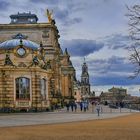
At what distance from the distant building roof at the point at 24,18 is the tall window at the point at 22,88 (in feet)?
162

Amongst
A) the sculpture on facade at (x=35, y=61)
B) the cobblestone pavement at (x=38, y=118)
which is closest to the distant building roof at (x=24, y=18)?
the sculpture on facade at (x=35, y=61)

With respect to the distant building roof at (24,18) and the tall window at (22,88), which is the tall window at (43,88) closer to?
the tall window at (22,88)

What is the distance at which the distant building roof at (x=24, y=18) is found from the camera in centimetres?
12069

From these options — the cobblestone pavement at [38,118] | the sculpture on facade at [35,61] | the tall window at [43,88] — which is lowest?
the cobblestone pavement at [38,118]

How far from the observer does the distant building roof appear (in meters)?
121

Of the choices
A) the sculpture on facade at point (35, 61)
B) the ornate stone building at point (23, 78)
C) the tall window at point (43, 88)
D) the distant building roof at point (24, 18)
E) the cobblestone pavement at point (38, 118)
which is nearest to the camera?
the cobblestone pavement at point (38, 118)

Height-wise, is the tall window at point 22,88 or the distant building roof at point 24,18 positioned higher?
the distant building roof at point 24,18

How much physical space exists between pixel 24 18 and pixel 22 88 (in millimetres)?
53234

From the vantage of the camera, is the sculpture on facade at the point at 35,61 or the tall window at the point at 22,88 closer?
the tall window at the point at 22,88

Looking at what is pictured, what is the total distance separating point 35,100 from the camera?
7162 cm

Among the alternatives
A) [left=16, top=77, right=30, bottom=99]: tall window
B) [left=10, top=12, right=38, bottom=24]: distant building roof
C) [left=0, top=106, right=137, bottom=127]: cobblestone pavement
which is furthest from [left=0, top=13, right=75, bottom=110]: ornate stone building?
[left=10, top=12, right=38, bottom=24]: distant building roof

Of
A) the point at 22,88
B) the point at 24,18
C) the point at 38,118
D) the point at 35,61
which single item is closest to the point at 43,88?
the point at 35,61

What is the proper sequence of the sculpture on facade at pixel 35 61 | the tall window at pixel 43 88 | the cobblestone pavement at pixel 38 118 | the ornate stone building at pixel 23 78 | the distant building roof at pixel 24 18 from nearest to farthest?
the cobblestone pavement at pixel 38 118 < the ornate stone building at pixel 23 78 < the sculpture on facade at pixel 35 61 < the tall window at pixel 43 88 < the distant building roof at pixel 24 18

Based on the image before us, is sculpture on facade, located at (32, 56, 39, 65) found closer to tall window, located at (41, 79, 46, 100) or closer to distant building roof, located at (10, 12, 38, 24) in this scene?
tall window, located at (41, 79, 46, 100)
